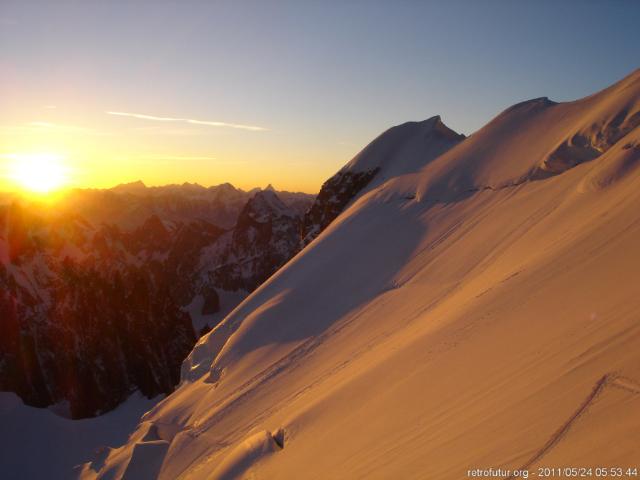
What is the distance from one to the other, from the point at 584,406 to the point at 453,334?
7.06 m

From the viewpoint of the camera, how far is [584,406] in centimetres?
821

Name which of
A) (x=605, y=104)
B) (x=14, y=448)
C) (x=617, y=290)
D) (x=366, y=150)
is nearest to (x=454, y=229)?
(x=605, y=104)

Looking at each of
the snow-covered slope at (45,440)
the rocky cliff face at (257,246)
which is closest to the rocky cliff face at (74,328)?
the snow-covered slope at (45,440)

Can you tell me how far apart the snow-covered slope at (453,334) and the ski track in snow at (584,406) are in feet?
0.13

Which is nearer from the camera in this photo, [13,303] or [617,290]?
[617,290]

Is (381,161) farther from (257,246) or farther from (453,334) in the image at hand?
(257,246)

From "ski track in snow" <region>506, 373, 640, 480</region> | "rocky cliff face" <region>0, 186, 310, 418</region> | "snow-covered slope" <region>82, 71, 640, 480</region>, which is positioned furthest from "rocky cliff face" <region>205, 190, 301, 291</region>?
"ski track in snow" <region>506, 373, 640, 480</region>

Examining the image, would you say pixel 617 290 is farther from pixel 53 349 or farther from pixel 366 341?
pixel 53 349

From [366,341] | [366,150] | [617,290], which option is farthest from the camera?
[366,150]

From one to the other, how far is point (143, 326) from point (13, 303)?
75.9 ft

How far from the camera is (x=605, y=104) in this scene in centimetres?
3050

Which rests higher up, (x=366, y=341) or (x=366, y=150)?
(x=366, y=150)

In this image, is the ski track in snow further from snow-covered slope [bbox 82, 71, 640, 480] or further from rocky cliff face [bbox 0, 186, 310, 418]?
rocky cliff face [bbox 0, 186, 310, 418]

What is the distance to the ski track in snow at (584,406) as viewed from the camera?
7.62 meters
